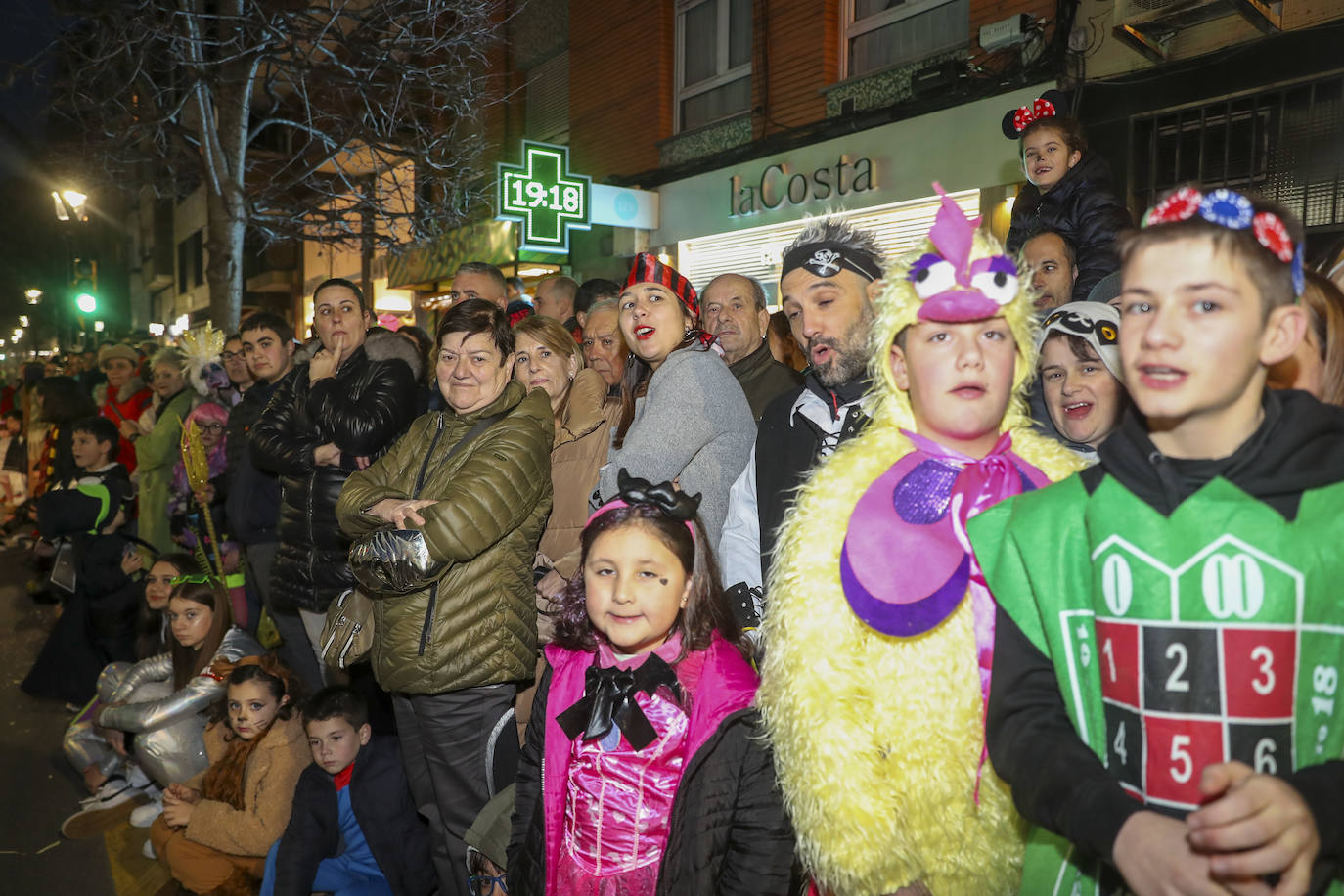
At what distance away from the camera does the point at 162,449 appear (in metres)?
6.64

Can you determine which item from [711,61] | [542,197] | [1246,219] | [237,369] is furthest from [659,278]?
[711,61]

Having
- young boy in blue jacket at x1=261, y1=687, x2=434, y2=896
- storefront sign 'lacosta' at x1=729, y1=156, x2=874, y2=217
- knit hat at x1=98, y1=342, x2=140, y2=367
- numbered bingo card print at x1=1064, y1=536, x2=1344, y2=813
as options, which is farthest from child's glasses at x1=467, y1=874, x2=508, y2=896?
knit hat at x1=98, y1=342, x2=140, y2=367

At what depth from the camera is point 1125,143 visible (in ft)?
22.0

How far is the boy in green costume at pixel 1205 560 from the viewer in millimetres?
1325

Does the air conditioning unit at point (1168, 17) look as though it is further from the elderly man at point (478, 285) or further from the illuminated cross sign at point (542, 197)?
the illuminated cross sign at point (542, 197)

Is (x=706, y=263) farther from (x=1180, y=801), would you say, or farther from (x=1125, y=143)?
(x=1180, y=801)

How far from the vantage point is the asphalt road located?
4.14 metres

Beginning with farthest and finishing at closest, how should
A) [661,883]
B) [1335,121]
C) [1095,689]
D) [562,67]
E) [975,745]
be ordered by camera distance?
[562,67] < [1335,121] < [661,883] < [975,745] < [1095,689]

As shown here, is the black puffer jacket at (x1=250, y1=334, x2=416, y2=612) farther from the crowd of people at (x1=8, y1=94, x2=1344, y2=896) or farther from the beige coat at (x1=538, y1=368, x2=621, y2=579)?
the beige coat at (x1=538, y1=368, x2=621, y2=579)

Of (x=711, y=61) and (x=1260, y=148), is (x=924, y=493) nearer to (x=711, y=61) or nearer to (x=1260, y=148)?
(x=1260, y=148)

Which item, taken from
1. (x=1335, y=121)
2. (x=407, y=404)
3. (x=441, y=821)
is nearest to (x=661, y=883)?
(x=441, y=821)

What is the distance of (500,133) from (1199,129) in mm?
10918

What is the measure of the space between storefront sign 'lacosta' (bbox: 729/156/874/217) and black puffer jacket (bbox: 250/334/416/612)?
18.6 feet

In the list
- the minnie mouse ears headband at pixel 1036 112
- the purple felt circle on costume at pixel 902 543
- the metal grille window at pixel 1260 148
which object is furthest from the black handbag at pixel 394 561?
the metal grille window at pixel 1260 148
